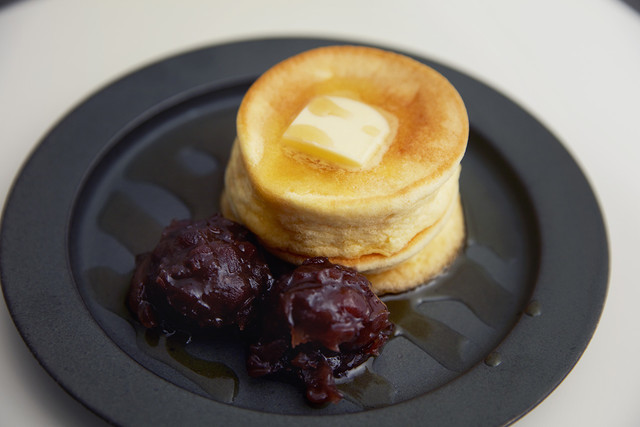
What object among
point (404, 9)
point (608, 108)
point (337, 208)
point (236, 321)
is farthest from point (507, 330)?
point (404, 9)

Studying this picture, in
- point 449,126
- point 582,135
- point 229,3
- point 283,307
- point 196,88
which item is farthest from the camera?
point 229,3

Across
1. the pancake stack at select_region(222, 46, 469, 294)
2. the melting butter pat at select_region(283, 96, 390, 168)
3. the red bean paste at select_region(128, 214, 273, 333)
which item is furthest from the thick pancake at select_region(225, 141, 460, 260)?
the melting butter pat at select_region(283, 96, 390, 168)

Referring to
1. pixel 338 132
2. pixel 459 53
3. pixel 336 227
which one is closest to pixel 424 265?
pixel 336 227

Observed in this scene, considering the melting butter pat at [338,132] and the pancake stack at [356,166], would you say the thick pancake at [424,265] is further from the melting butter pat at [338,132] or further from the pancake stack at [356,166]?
the melting butter pat at [338,132]

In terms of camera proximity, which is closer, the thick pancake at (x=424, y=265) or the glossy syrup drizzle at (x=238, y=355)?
the glossy syrup drizzle at (x=238, y=355)

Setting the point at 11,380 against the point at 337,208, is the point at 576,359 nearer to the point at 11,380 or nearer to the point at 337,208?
the point at 337,208

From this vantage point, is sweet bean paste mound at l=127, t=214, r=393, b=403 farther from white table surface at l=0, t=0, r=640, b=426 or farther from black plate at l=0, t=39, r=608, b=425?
white table surface at l=0, t=0, r=640, b=426

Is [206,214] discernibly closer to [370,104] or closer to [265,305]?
[265,305]

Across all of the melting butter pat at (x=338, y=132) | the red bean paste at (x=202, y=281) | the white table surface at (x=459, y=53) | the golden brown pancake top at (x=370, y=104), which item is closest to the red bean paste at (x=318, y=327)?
the red bean paste at (x=202, y=281)
